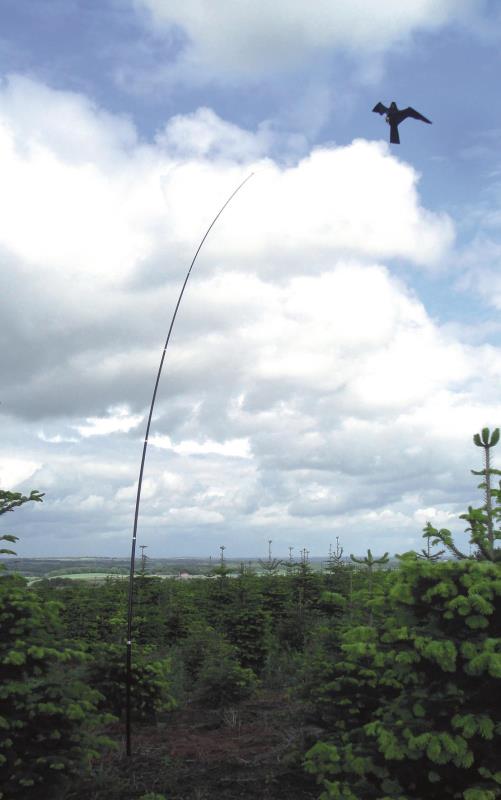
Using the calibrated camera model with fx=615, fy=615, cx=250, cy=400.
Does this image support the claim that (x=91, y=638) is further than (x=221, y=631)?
Yes

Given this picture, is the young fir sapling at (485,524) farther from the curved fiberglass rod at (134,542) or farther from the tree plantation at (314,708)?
the curved fiberglass rod at (134,542)

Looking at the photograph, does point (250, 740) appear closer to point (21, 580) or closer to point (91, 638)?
point (21, 580)

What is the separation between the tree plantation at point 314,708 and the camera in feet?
15.8

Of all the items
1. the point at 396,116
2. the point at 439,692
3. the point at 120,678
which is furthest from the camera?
the point at 120,678

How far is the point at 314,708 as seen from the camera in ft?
25.7

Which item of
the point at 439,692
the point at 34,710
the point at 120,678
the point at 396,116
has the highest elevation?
the point at 396,116

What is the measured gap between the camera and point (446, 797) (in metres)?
5.07

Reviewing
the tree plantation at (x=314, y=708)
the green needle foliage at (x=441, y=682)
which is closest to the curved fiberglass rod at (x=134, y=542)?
the tree plantation at (x=314, y=708)

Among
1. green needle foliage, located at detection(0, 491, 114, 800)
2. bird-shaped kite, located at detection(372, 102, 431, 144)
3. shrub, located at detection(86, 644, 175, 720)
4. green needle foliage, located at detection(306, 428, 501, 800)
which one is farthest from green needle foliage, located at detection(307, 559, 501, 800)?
bird-shaped kite, located at detection(372, 102, 431, 144)

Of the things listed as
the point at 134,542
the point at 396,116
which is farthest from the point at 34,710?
the point at 396,116

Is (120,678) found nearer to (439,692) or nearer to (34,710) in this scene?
(34,710)

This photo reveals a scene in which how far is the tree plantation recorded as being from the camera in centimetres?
482

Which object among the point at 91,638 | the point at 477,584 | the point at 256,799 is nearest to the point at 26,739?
the point at 256,799

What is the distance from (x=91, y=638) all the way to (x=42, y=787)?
458 inches
